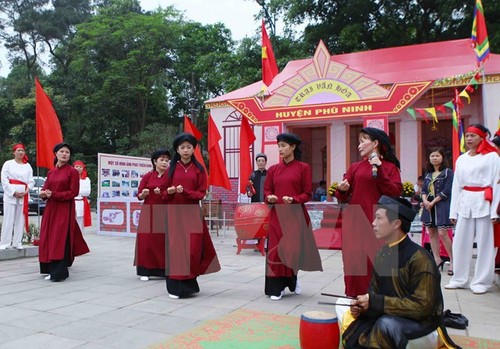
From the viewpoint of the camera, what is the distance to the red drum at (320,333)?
117 inches

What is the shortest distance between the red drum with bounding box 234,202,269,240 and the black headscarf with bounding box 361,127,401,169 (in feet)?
11.9

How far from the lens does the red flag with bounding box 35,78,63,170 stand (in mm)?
6793

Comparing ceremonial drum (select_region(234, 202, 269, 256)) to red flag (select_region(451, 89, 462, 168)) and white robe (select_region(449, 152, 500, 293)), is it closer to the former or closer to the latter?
white robe (select_region(449, 152, 500, 293))

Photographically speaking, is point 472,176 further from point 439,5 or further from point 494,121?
point 439,5

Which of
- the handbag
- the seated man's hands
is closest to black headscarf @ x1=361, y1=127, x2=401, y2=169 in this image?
the handbag

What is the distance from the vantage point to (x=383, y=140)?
377 centimetres

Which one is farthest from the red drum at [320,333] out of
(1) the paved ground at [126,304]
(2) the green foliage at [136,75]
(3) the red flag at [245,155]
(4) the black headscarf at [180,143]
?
(2) the green foliage at [136,75]

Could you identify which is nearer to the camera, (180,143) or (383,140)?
(383,140)

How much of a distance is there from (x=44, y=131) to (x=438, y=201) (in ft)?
18.8

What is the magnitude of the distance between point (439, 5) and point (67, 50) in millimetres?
20875

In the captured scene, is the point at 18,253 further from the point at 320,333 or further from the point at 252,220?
the point at 320,333

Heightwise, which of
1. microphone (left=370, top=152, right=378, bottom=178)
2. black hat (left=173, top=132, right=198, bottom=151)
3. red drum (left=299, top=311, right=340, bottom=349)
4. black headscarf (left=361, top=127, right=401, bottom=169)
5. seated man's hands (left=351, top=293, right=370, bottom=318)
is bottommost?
red drum (left=299, top=311, right=340, bottom=349)

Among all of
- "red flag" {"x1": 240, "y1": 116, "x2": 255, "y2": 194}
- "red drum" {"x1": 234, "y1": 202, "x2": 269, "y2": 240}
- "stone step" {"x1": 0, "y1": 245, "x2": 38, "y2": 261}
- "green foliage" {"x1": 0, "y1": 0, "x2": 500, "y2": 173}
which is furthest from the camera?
"green foliage" {"x1": 0, "y1": 0, "x2": 500, "y2": 173}

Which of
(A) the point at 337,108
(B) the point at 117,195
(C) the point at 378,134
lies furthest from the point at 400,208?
(B) the point at 117,195
